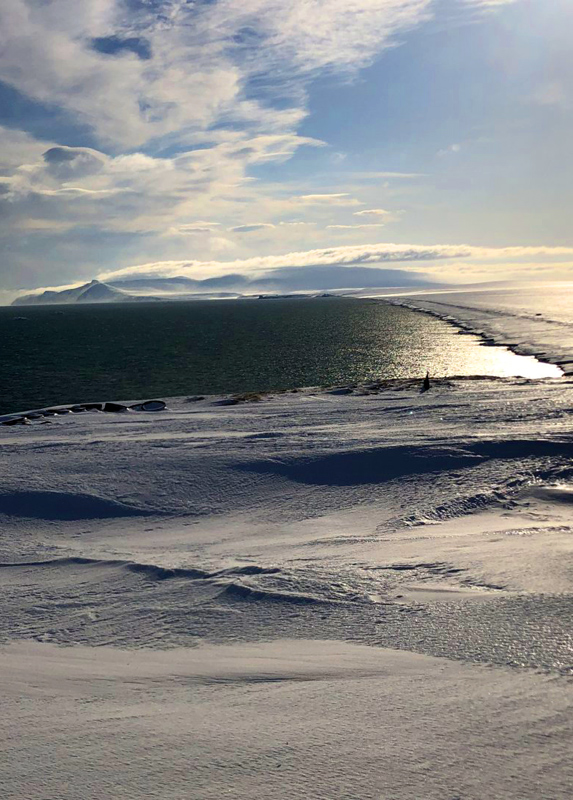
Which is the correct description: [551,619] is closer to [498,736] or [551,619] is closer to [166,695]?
[498,736]

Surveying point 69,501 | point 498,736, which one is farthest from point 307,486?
point 498,736

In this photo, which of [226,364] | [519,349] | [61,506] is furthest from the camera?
[226,364]

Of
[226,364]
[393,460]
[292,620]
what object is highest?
[226,364]

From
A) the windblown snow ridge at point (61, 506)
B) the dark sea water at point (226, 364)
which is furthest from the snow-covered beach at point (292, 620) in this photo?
the dark sea water at point (226, 364)

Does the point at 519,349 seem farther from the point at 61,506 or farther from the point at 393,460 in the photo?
the point at 61,506

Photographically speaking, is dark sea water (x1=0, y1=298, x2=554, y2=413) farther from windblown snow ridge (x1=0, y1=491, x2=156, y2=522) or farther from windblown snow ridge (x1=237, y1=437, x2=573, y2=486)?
windblown snow ridge (x1=0, y1=491, x2=156, y2=522)

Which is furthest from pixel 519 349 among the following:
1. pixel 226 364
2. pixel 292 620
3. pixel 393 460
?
pixel 292 620

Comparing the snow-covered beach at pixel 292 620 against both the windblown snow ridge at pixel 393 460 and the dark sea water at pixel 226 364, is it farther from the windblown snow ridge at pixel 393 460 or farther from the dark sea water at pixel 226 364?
the dark sea water at pixel 226 364

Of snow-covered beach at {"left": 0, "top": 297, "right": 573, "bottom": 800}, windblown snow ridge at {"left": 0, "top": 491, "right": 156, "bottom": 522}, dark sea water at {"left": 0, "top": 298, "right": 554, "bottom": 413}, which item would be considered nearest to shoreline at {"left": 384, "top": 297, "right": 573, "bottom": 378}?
dark sea water at {"left": 0, "top": 298, "right": 554, "bottom": 413}

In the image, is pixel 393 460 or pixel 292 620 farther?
pixel 393 460
